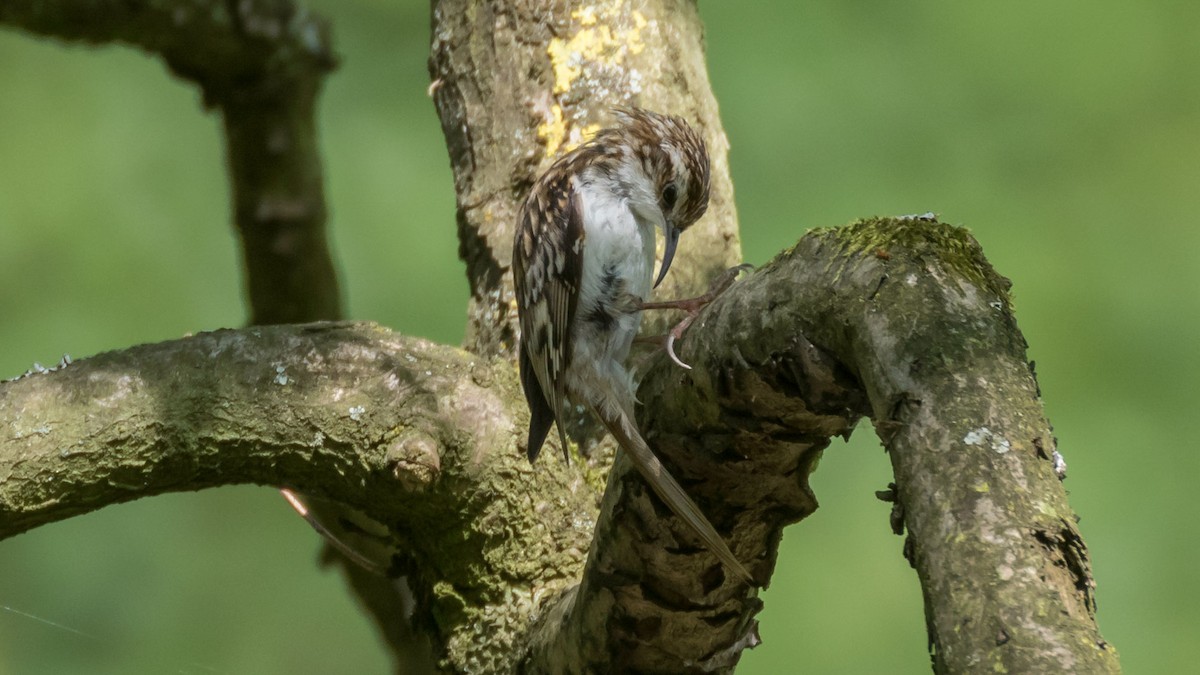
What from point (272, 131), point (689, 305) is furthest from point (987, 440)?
point (272, 131)

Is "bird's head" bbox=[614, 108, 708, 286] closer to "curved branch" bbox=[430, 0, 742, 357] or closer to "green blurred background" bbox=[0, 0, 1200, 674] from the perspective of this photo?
"curved branch" bbox=[430, 0, 742, 357]

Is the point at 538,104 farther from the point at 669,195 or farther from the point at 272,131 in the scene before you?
the point at 272,131

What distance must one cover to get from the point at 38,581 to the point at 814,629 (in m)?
3.08

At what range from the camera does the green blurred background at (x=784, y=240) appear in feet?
14.9

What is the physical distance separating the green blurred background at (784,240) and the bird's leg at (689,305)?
2304 mm

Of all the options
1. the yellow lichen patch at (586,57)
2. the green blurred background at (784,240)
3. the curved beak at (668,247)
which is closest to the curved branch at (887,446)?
the curved beak at (668,247)

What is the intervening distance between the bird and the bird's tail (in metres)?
0.33

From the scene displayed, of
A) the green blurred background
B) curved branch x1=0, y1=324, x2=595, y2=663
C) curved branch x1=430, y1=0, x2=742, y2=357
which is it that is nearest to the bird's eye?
curved branch x1=430, y1=0, x2=742, y2=357

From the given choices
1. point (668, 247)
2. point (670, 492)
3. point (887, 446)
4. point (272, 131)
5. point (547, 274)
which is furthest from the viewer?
point (272, 131)

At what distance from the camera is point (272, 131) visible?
365 cm

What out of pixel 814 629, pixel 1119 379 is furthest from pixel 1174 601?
pixel 814 629

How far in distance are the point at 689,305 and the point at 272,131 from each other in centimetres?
188

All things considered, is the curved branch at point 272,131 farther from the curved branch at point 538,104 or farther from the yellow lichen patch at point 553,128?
the yellow lichen patch at point 553,128

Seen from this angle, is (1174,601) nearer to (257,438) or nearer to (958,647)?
(257,438)
